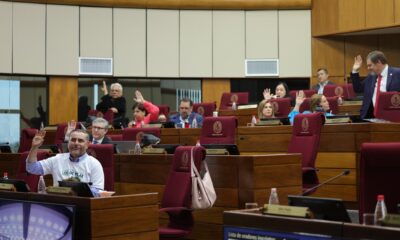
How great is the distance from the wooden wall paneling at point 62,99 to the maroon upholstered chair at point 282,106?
5.02 meters

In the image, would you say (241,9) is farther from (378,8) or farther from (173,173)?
(173,173)

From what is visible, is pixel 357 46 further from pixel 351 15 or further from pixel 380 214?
pixel 380 214

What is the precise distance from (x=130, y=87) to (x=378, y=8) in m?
5.08

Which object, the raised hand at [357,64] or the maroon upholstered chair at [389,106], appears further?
the raised hand at [357,64]

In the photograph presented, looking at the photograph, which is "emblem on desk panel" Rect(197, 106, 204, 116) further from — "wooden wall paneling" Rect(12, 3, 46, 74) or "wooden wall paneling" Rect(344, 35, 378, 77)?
"wooden wall paneling" Rect(344, 35, 378, 77)

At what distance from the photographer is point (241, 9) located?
13211 millimetres

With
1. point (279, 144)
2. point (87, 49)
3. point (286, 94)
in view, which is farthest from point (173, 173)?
point (87, 49)

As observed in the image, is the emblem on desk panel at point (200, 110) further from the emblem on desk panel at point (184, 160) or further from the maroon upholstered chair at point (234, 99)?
the emblem on desk panel at point (184, 160)

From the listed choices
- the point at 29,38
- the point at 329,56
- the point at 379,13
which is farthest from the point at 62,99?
the point at 379,13

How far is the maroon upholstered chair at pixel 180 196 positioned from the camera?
4.87m

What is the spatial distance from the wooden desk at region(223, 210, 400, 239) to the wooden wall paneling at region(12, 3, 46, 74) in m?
9.88

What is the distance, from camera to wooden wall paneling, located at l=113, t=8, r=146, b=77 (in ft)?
41.8

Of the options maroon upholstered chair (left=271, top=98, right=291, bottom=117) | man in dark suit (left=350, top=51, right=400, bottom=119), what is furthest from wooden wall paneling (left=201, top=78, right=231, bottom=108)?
man in dark suit (left=350, top=51, right=400, bottom=119)

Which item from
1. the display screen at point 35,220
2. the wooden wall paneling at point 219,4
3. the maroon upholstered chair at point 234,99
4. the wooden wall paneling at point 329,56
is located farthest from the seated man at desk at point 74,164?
the wooden wall paneling at point 329,56
